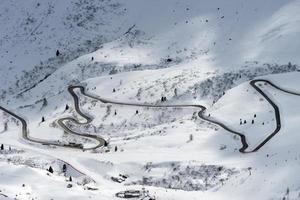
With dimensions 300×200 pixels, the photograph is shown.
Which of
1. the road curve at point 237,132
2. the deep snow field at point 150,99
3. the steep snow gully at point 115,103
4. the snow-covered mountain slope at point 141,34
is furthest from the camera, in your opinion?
the snow-covered mountain slope at point 141,34

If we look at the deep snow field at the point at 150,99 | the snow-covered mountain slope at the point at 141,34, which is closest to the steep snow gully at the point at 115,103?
the deep snow field at the point at 150,99

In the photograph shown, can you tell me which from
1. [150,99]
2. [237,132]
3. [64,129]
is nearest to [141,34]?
[150,99]

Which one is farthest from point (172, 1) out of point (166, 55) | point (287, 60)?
point (287, 60)

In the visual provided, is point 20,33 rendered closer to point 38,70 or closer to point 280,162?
point 38,70

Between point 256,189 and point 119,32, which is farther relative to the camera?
point 119,32

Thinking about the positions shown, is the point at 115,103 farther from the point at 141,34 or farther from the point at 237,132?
the point at 141,34

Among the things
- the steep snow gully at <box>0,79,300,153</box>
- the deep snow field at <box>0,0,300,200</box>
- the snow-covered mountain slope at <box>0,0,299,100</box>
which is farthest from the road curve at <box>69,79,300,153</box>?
the snow-covered mountain slope at <box>0,0,299,100</box>

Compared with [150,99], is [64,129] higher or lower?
lower

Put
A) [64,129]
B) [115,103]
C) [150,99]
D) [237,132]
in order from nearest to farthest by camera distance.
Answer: [237,132] → [64,129] → [150,99] → [115,103]

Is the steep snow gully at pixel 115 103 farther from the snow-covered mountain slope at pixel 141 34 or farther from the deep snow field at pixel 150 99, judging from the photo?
the snow-covered mountain slope at pixel 141 34
